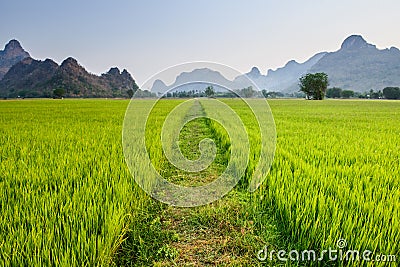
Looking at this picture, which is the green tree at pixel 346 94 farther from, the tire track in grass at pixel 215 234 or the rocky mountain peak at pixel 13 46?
the rocky mountain peak at pixel 13 46

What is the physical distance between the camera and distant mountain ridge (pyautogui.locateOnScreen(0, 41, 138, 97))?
86.6 meters

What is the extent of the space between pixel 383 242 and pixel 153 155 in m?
3.19

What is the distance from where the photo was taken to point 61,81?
293 feet

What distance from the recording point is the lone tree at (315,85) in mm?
59531

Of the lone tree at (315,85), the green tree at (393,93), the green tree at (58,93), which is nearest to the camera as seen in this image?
the lone tree at (315,85)

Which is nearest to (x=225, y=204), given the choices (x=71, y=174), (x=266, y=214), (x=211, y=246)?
(x=266, y=214)

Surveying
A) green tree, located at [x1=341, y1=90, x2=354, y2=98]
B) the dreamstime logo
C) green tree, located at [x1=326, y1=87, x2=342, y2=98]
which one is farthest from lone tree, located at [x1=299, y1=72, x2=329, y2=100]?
the dreamstime logo

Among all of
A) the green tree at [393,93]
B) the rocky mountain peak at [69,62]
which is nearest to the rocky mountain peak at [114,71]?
the rocky mountain peak at [69,62]

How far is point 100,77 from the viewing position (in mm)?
113688

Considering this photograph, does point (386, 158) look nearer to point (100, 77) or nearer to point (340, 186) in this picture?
point (340, 186)

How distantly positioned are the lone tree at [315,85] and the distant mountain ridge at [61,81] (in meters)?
59.6

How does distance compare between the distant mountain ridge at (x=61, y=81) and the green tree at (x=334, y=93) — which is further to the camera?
the distant mountain ridge at (x=61, y=81)
